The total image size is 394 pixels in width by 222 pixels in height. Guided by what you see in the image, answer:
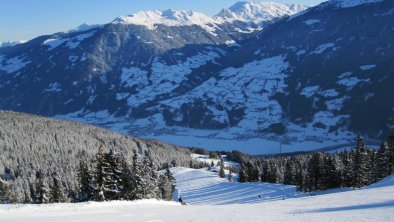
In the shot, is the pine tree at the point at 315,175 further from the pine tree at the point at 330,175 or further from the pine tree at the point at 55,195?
the pine tree at the point at 55,195

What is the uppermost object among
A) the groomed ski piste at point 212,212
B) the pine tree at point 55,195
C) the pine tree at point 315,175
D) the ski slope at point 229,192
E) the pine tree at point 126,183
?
the groomed ski piste at point 212,212

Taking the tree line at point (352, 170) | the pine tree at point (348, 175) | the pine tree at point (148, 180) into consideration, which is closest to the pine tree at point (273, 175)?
the tree line at point (352, 170)

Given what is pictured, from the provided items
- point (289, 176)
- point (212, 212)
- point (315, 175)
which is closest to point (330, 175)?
point (315, 175)

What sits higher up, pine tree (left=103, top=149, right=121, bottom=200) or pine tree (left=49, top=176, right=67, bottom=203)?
pine tree (left=103, top=149, right=121, bottom=200)

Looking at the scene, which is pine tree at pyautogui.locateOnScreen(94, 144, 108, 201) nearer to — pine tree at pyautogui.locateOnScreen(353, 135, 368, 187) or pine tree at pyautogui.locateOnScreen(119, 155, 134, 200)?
pine tree at pyautogui.locateOnScreen(119, 155, 134, 200)

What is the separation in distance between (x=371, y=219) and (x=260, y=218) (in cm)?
811

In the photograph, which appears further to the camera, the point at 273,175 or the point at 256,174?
the point at 256,174

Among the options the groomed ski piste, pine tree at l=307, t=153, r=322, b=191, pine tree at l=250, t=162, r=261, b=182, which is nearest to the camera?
the groomed ski piste

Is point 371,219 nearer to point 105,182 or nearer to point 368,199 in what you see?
point 368,199

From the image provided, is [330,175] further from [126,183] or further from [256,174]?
[256,174]

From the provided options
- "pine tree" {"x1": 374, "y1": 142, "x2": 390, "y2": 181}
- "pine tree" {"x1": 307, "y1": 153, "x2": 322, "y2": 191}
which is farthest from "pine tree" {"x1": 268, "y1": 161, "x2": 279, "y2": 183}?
"pine tree" {"x1": 374, "y1": 142, "x2": 390, "y2": 181}

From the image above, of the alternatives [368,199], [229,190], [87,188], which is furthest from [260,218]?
[229,190]

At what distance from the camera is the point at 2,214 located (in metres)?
40.5

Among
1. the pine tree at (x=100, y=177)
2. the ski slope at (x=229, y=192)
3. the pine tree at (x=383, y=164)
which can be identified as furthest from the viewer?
the ski slope at (x=229, y=192)
